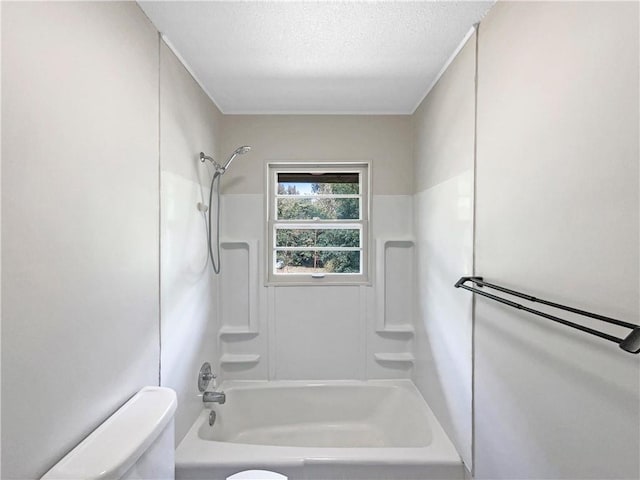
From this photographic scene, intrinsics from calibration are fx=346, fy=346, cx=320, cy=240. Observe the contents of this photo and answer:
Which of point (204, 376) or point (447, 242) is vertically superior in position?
point (447, 242)

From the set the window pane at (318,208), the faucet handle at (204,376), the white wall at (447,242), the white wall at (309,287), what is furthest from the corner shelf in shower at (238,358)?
the white wall at (447,242)

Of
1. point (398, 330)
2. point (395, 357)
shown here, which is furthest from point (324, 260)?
point (395, 357)

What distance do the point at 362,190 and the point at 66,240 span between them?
1.93 metres

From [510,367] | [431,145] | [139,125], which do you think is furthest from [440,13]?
[510,367]

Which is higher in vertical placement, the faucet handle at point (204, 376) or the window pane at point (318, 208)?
the window pane at point (318, 208)

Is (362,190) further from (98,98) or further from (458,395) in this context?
(98,98)

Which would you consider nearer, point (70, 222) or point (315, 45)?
point (70, 222)

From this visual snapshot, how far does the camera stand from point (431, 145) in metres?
2.01

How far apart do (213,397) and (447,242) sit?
62.8 inches

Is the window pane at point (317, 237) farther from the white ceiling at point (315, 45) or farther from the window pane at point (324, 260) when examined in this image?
the white ceiling at point (315, 45)

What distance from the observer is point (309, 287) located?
2.46 m

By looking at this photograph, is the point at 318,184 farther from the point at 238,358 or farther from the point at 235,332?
the point at 238,358

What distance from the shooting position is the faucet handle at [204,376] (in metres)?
2.00

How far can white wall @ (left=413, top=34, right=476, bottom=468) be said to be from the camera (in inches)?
59.4
